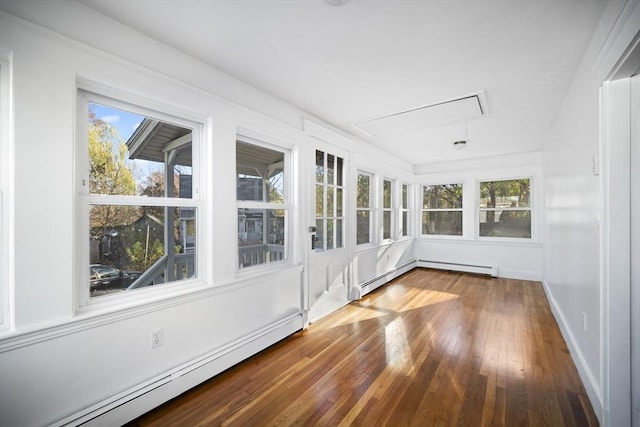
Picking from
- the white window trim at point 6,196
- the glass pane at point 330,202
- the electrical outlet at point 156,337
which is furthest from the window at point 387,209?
the white window trim at point 6,196

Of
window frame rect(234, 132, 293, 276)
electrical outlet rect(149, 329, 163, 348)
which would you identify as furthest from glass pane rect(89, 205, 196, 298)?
window frame rect(234, 132, 293, 276)

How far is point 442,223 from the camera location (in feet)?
21.1

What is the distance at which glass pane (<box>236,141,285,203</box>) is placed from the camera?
2645 mm

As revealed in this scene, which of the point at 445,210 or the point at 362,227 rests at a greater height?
the point at 445,210

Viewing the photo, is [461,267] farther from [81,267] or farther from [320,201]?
[81,267]

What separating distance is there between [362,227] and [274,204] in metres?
2.15

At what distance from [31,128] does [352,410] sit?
2.52 meters

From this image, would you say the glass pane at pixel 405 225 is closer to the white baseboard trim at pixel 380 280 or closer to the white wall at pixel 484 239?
the white wall at pixel 484 239

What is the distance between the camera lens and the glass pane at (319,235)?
3494mm

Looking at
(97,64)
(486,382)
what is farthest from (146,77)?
(486,382)

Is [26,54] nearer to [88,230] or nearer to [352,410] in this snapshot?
[88,230]

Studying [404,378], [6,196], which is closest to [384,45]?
[6,196]

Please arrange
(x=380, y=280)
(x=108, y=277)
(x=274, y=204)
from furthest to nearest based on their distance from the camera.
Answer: (x=380, y=280) → (x=274, y=204) → (x=108, y=277)

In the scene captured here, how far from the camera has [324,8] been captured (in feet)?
5.33
